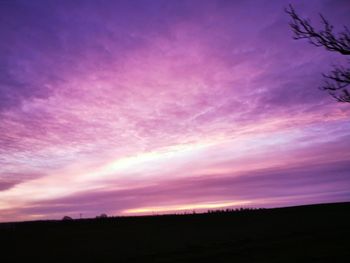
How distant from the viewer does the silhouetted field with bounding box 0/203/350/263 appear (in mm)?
21344

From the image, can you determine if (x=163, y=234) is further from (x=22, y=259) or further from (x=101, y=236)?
(x=22, y=259)

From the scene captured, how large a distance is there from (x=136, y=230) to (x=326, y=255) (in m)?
24.7

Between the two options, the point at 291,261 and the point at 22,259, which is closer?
the point at 291,261

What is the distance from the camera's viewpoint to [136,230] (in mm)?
40281

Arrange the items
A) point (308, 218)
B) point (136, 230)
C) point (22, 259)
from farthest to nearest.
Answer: point (308, 218)
point (136, 230)
point (22, 259)

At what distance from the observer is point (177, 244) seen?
99.4ft

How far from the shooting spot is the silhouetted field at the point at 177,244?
21.3 metres

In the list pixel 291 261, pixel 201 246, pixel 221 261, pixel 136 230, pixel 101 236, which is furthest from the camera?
pixel 136 230

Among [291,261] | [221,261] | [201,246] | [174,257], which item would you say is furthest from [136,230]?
[291,261]

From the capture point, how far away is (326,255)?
60.7 ft

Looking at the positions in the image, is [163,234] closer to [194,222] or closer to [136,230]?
[136,230]

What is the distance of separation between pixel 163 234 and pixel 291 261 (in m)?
20.1

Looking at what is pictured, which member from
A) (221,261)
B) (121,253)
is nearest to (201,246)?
(121,253)

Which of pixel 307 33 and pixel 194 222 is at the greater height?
pixel 307 33
